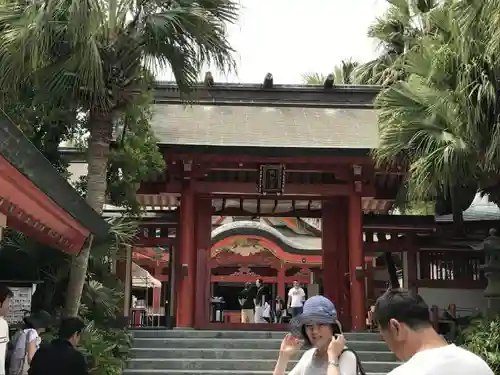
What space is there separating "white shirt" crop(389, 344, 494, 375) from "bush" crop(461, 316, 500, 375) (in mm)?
7128

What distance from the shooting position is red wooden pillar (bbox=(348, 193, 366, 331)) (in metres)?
11.8

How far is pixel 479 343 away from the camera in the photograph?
→ 348 inches

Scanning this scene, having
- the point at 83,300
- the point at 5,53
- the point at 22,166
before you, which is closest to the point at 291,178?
the point at 83,300

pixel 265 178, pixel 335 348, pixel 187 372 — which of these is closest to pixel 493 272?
pixel 265 178

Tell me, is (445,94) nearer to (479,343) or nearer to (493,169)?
(493,169)

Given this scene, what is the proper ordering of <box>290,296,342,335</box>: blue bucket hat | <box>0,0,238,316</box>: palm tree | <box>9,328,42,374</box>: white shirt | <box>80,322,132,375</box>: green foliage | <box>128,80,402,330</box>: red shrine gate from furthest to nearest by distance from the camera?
<box>128,80,402,330</box>: red shrine gate, <box>80,322,132,375</box>: green foliage, <box>0,0,238,316</box>: palm tree, <box>9,328,42,374</box>: white shirt, <box>290,296,342,335</box>: blue bucket hat

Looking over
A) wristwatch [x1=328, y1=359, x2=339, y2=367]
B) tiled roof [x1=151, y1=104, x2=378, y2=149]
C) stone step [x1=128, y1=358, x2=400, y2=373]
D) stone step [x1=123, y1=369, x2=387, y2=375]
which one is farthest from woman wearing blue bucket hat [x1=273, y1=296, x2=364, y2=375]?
tiled roof [x1=151, y1=104, x2=378, y2=149]

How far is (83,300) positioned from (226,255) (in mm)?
13010

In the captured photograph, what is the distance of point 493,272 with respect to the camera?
10.6 meters

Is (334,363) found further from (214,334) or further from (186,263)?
(186,263)

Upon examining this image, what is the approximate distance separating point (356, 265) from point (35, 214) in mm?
7697

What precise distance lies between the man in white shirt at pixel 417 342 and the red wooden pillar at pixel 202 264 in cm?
1035

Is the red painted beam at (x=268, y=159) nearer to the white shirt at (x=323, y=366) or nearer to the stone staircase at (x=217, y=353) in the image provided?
the stone staircase at (x=217, y=353)

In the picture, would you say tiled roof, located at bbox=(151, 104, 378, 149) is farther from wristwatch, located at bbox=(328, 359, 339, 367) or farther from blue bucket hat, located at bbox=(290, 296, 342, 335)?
wristwatch, located at bbox=(328, 359, 339, 367)
